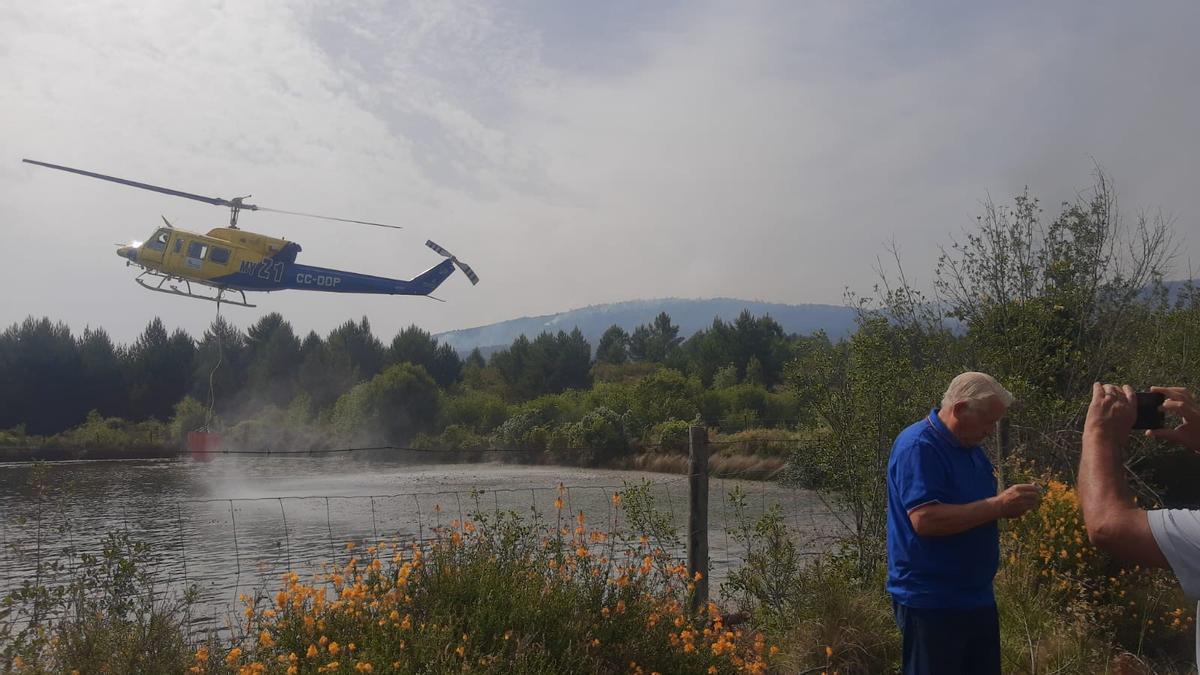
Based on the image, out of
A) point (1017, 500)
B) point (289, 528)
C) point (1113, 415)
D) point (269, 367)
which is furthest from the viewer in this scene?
point (269, 367)

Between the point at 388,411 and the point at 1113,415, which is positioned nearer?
the point at 1113,415

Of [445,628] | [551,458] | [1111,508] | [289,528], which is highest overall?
[1111,508]

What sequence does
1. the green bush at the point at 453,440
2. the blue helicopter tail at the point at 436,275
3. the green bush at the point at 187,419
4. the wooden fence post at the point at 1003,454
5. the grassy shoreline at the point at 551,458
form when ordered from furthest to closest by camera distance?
the green bush at the point at 187,419 → the green bush at the point at 453,440 → the blue helicopter tail at the point at 436,275 → the grassy shoreline at the point at 551,458 → the wooden fence post at the point at 1003,454

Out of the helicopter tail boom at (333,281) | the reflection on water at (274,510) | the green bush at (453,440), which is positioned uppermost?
the helicopter tail boom at (333,281)

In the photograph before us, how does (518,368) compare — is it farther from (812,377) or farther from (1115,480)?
(1115,480)

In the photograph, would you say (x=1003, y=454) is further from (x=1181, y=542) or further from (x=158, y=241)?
(x=158, y=241)

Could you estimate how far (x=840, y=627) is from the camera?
5.09m

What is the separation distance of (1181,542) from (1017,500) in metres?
1.10

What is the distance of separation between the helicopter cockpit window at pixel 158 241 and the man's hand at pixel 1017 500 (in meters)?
22.0

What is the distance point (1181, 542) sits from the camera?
2.00 m

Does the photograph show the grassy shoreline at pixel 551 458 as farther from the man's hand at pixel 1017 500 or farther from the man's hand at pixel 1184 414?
the man's hand at pixel 1184 414

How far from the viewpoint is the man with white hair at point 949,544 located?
10.6ft

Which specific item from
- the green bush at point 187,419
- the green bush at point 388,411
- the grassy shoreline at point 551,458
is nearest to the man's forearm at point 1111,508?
the grassy shoreline at point 551,458

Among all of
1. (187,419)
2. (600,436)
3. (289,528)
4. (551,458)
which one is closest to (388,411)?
(187,419)
